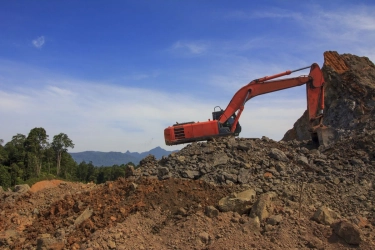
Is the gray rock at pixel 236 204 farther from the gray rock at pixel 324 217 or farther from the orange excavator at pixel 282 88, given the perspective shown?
the orange excavator at pixel 282 88

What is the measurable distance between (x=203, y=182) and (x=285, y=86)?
18.3ft

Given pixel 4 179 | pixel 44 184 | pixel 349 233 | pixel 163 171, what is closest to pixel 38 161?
pixel 4 179

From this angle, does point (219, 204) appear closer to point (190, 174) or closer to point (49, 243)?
point (190, 174)

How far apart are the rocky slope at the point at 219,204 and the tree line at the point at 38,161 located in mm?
18725

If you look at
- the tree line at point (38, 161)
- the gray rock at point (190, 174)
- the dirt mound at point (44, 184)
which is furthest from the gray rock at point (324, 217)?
the tree line at point (38, 161)

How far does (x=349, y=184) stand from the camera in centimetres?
877

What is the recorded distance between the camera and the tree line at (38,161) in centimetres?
2833

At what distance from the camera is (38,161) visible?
31516mm

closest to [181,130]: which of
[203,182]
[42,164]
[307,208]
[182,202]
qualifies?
[203,182]

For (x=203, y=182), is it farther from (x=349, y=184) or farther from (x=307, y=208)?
(x=349, y=184)

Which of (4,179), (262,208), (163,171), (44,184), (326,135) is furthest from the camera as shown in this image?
(4,179)

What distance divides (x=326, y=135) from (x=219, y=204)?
673 centimetres

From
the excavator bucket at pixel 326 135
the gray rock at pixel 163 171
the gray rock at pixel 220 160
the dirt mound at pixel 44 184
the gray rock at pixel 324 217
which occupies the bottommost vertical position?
the gray rock at pixel 324 217

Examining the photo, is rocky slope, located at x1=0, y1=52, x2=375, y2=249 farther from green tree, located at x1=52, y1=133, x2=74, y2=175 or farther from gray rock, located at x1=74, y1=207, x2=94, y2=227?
green tree, located at x1=52, y1=133, x2=74, y2=175
